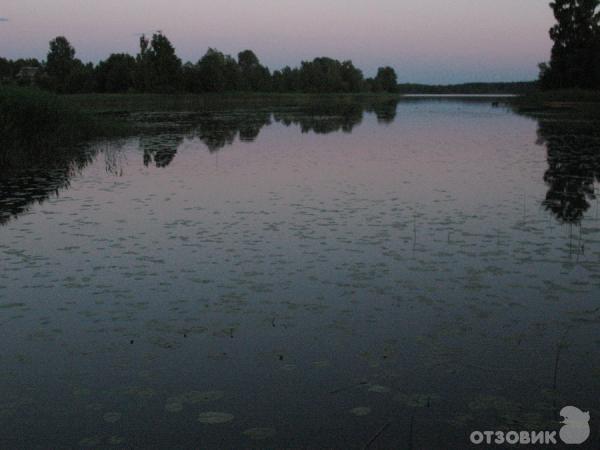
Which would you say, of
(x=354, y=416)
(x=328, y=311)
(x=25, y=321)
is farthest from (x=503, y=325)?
(x=25, y=321)

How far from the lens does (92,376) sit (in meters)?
6.50

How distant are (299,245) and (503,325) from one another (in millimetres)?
4900

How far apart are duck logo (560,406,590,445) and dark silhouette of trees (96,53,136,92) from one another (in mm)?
113158

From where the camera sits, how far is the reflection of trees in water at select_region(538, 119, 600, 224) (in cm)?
1545

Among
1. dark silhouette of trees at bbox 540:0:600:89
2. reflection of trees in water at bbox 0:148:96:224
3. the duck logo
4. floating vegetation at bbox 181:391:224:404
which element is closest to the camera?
the duck logo

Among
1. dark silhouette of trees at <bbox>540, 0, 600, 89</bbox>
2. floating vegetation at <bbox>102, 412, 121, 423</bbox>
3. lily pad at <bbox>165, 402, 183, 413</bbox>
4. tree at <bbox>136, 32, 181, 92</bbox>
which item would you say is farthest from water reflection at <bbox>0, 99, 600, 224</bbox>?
tree at <bbox>136, 32, 181, 92</bbox>

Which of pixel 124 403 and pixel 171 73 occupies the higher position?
pixel 171 73

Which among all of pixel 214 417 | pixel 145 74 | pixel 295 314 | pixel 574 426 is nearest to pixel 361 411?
pixel 214 417

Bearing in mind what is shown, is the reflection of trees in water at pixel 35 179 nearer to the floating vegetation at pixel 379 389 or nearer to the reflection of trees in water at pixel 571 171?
the floating vegetation at pixel 379 389

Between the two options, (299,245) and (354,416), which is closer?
(354,416)

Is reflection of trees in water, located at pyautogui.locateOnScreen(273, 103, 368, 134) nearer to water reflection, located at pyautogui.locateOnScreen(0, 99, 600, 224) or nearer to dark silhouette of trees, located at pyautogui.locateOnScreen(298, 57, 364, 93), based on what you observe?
water reflection, located at pyautogui.locateOnScreen(0, 99, 600, 224)

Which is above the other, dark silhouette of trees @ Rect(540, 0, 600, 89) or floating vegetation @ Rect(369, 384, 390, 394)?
dark silhouette of trees @ Rect(540, 0, 600, 89)

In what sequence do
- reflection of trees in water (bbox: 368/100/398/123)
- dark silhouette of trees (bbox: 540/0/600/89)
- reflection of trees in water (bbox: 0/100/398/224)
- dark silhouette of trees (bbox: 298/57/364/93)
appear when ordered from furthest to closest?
dark silhouette of trees (bbox: 298/57/364/93) → dark silhouette of trees (bbox: 540/0/600/89) → reflection of trees in water (bbox: 368/100/398/123) → reflection of trees in water (bbox: 0/100/398/224)

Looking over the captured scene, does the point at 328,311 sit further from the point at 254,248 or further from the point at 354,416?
the point at 254,248
